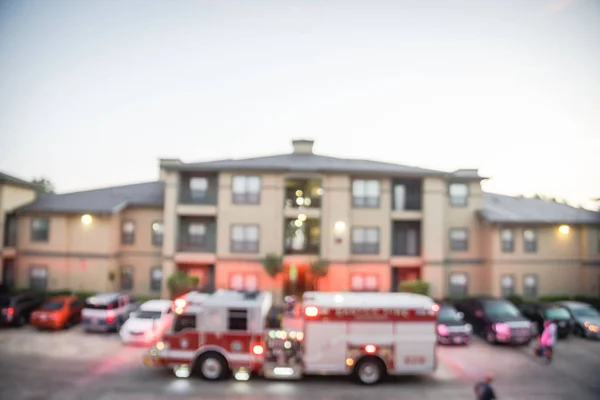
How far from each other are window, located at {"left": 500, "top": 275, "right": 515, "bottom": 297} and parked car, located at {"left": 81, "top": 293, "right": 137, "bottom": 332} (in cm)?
2205

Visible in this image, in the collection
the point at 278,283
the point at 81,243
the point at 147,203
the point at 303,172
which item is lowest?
the point at 278,283

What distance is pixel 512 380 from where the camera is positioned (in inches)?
578

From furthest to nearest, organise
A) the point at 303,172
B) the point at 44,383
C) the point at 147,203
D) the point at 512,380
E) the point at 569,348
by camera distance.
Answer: the point at 147,203, the point at 303,172, the point at 569,348, the point at 512,380, the point at 44,383

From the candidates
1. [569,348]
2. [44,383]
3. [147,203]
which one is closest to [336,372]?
[44,383]

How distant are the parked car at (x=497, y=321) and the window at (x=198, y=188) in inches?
639

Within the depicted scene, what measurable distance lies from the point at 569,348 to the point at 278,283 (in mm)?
14728

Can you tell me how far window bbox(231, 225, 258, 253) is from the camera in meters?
25.9

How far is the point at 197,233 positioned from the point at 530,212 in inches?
864

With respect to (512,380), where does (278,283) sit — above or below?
above

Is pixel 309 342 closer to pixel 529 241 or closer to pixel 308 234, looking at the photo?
pixel 308 234

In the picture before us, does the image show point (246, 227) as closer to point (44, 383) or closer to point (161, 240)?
point (161, 240)

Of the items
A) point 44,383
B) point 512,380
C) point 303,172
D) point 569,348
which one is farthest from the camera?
point 303,172

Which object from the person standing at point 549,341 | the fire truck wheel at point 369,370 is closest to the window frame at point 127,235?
the fire truck wheel at point 369,370

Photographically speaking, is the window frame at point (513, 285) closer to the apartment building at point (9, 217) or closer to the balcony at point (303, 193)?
the balcony at point (303, 193)
